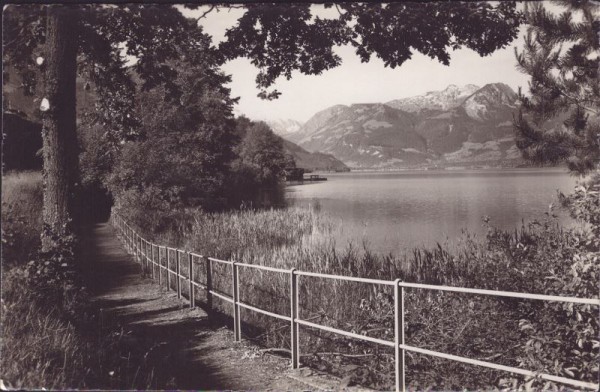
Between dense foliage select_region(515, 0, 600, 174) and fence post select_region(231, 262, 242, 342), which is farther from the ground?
dense foliage select_region(515, 0, 600, 174)

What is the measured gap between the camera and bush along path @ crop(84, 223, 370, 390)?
5754mm

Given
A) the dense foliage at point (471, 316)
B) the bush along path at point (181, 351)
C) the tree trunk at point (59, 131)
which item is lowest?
the bush along path at point (181, 351)

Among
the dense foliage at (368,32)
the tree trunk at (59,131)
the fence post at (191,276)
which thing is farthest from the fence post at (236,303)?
the dense foliage at (368,32)

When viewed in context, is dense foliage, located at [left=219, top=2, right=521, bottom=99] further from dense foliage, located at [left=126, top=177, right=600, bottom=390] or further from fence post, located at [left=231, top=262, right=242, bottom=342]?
fence post, located at [left=231, top=262, right=242, bottom=342]

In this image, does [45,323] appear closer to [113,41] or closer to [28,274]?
[28,274]

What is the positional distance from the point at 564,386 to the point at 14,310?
549 cm

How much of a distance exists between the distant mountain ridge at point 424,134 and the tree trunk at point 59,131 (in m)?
6.14

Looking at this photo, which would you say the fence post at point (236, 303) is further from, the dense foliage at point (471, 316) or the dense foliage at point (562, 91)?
the dense foliage at point (562, 91)

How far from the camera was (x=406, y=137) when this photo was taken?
95.7m

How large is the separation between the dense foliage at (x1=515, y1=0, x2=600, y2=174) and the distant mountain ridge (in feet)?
1.55

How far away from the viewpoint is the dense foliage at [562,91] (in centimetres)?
741

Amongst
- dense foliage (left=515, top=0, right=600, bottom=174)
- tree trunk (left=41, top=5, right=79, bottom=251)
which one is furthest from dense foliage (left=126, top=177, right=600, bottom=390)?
tree trunk (left=41, top=5, right=79, bottom=251)

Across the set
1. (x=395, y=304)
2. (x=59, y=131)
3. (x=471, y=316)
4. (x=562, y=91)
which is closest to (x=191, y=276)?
(x=59, y=131)

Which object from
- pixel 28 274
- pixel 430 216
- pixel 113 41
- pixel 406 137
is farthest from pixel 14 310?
pixel 406 137
